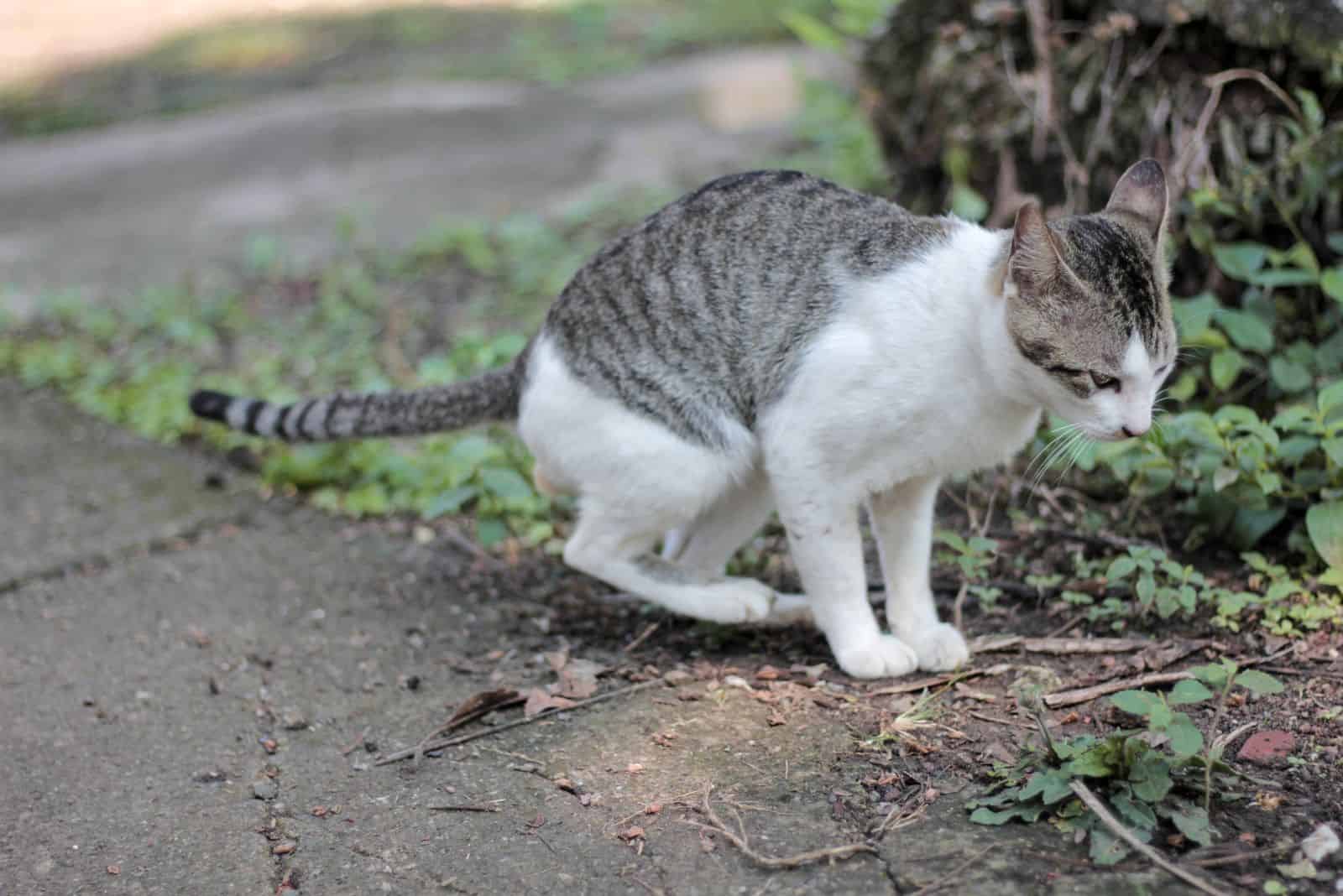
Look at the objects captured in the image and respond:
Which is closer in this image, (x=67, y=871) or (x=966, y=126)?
(x=67, y=871)

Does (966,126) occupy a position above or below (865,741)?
above

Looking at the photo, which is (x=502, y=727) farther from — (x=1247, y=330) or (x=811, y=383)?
(x=1247, y=330)

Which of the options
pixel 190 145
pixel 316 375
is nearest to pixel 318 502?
pixel 316 375

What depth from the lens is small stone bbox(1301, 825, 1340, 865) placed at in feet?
7.79

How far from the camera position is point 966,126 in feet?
16.5

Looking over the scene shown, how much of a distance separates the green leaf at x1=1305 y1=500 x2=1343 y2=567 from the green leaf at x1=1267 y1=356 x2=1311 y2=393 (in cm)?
52

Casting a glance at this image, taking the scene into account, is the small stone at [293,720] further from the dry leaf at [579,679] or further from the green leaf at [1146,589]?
the green leaf at [1146,589]

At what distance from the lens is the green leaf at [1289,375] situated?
376 cm

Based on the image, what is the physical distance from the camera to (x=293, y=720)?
3338 millimetres

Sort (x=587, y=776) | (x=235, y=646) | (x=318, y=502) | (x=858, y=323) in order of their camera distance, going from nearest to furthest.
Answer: (x=587, y=776)
(x=858, y=323)
(x=235, y=646)
(x=318, y=502)

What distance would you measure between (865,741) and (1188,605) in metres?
0.93

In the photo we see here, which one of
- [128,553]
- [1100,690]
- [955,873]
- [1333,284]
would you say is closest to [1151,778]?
[955,873]

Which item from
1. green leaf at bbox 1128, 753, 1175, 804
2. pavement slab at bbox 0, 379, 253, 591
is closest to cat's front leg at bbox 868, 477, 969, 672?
green leaf at bbox 1128, 753, 1175, 804

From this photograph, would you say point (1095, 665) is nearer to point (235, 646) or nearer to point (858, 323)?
point (858, 323)
